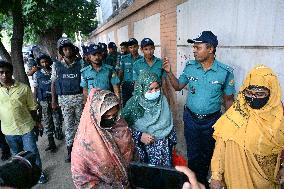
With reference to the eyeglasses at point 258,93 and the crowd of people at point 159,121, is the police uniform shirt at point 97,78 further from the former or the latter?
the eyeglasses at point 258,93

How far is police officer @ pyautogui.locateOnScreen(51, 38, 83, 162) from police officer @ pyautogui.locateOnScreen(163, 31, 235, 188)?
1.87 metres

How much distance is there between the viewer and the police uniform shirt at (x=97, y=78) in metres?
4.55

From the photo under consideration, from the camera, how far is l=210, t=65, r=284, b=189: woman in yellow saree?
7.53ft

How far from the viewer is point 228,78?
330cm

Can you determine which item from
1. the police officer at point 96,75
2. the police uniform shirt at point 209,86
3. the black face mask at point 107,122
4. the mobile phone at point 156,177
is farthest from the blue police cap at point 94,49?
the mobile phone at point 156,177

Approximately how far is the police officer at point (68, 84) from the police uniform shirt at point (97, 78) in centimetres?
19

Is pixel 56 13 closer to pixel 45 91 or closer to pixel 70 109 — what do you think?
pixel 45 91

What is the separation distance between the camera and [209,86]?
10.9ft

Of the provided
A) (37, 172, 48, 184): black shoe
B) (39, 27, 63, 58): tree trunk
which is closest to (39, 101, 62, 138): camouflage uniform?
(37, 172, 48, 184): black shoe

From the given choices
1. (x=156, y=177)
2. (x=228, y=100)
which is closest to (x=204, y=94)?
(x=228, y=100)

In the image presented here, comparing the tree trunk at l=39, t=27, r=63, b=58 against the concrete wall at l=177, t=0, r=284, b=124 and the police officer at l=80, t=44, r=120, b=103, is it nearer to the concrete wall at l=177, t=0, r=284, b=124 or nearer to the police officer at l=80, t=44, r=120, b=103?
the police officer at l=80, t=44, r=120, b=103

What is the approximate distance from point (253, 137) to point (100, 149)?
1228 millimetres

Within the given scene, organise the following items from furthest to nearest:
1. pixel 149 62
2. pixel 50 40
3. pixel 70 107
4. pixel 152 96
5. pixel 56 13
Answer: pixel 50 40, pixel 56 13, pixel 149 62, pixel 70 107, pixel 152 96

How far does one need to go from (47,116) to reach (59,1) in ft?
14.5
